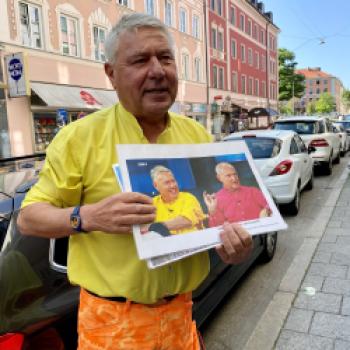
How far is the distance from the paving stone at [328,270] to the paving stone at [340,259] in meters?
0.14

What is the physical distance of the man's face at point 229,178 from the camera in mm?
1447

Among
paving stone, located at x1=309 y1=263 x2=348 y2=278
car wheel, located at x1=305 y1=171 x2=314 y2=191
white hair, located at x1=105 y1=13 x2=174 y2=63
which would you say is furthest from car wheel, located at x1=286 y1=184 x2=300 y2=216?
white hair, located at x1=105 y1=13 x2=174 y2=63

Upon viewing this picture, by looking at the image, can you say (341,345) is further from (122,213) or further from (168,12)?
(168,12)

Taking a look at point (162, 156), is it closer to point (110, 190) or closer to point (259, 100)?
point (110, 190)

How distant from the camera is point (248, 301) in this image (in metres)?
3.85

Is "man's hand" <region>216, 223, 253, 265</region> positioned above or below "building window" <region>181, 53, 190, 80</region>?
below

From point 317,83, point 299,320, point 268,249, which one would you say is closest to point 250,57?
point 268,249

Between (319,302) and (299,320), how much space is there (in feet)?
1.27

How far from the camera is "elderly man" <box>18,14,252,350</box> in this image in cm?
135

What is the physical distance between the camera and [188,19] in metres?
27.4

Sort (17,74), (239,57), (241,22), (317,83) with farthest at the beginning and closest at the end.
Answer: (317,83) → (241,22) → (239,57) → (17,74)

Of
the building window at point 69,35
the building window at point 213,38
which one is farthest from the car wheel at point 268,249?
the building window at point 213,38

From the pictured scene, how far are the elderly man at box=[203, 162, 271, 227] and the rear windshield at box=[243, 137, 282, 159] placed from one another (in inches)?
229

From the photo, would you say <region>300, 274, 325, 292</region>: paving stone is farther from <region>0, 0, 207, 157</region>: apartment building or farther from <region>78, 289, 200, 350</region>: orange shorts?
<region>0, 0, 207, 157</region>: apartment building
